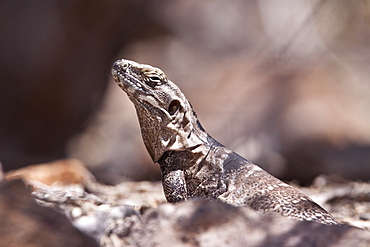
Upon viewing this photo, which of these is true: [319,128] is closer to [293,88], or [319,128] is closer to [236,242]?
[293,88]

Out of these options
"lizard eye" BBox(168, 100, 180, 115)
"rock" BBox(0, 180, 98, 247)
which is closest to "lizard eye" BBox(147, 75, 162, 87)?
"lizard eye" BBox(168, 100, 180, 115)

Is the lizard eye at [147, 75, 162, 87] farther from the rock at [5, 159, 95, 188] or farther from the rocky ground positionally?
the rock at [5, 159, 95, 188]

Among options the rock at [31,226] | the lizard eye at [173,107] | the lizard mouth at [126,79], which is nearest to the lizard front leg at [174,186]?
the lizard eye at [173,107]

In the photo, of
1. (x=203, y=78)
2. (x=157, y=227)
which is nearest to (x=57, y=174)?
(x=157, y=227)

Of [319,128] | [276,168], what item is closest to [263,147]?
[276,168]

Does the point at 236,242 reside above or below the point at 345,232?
below

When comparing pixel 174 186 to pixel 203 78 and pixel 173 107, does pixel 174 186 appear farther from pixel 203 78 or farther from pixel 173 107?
pixel 203 78
